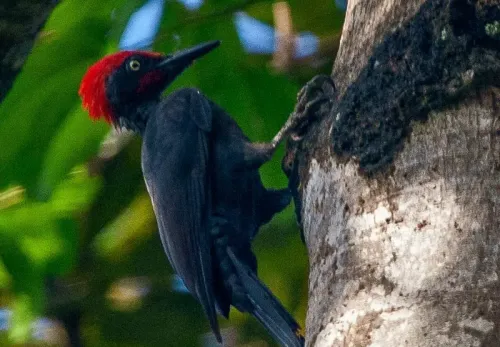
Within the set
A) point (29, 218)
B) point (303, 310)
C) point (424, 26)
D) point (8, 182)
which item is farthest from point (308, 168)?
point (303, 310)

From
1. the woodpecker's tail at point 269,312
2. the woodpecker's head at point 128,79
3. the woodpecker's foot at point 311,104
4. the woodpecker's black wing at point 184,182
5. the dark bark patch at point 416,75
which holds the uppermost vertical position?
the dark bark patch at point 416,75

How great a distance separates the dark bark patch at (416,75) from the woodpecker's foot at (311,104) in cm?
41

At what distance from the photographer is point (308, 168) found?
3.21 meters

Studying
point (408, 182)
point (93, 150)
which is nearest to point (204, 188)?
point (93, 150)

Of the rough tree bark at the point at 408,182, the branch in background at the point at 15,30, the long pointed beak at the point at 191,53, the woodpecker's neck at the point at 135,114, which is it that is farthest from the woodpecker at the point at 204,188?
the branch in background at the point at 15,30

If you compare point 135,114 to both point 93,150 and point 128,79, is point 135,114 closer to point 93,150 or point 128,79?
point 128,79

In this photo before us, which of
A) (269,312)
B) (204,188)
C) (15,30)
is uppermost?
(15,30)

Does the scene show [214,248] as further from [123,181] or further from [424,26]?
[424,26]

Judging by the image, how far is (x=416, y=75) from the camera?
9.66ft

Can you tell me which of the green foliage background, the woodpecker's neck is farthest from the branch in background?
the woodpecker's neck

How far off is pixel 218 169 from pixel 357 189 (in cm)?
221

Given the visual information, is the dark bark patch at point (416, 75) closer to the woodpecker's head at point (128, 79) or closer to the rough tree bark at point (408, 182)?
the rough tree bark at point (408, 182)

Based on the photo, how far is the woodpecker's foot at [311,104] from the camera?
3.57 meters

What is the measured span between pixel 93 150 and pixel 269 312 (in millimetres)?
1052
